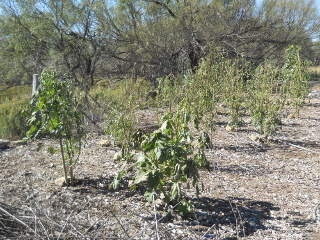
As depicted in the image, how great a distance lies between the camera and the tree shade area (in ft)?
29.0

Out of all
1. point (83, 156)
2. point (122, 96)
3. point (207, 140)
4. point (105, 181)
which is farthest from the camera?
point (122, 96)

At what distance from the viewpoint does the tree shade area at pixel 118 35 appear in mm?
8852

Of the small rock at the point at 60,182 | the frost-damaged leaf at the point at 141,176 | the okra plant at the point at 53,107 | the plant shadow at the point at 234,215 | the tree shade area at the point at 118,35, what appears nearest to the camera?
the frost-damaged leaf at the point at 141,176

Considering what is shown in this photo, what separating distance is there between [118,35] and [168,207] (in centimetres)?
768

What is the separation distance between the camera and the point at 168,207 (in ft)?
10.3

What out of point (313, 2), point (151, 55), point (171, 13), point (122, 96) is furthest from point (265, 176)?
point (313, 2)

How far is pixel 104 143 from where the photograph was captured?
5.21 m

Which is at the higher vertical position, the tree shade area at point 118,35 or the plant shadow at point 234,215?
the tree shade area at point 118,35

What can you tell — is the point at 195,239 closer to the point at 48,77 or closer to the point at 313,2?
→ the point at 48,77

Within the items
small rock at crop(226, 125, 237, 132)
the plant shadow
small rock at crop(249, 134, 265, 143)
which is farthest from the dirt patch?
small rock at crop(226, 125, 237, 132)

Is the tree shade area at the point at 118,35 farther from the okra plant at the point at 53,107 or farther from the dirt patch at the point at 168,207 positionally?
the okra plant at the point at 53,107

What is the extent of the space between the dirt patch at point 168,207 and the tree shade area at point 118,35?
4.08 meters

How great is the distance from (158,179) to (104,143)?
2.65 m

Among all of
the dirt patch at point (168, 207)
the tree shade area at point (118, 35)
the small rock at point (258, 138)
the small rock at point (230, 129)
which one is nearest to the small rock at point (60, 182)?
the dirt patch at point (168, 207)
